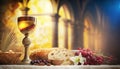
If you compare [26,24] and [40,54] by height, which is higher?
[26,24]

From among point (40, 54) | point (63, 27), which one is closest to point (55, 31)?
point (63, 27)

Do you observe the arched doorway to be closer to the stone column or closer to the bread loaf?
the stone column

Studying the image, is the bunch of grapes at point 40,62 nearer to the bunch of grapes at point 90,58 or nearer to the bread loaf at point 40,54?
the bread loaf at point 40,54

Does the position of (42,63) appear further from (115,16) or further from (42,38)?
(115,16)

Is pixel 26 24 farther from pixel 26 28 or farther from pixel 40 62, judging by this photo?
pixel 40 62

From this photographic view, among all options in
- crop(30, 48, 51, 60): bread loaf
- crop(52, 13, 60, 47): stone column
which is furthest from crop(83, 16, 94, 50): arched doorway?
crop(30, 48, 51, 60): bread loaf

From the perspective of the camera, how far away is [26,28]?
107 inches

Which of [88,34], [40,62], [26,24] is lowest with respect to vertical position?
[40,62]

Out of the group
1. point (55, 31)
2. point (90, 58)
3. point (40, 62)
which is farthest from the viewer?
point (55, 31)

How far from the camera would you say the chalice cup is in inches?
107

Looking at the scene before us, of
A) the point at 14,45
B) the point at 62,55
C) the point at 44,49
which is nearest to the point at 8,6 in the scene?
the point at 14,45

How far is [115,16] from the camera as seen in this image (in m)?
3.05

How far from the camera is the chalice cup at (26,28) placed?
2721 mm

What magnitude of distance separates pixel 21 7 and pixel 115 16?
118 centimetres
